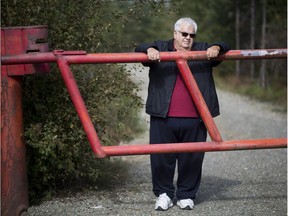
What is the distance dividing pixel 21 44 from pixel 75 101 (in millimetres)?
646

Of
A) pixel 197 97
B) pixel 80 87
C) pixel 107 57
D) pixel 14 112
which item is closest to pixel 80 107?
pixel 107 57

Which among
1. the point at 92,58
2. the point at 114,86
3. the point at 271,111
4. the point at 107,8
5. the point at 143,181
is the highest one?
the point at 107,8

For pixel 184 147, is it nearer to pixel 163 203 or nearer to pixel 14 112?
pixel 163 203

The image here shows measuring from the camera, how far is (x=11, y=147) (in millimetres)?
4078

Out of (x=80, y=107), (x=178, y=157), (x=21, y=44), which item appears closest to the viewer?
(x=80, y=107)

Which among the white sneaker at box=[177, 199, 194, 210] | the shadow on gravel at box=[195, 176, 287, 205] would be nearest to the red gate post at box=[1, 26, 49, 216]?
the white sneaker at box=[177, 199, 194, 210]

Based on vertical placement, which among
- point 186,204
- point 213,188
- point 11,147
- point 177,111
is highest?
point 177,111

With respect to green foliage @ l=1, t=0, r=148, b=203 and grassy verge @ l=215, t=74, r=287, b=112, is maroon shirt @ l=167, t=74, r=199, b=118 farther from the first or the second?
grassy verge @ l=215, t=74, r=287, b=112

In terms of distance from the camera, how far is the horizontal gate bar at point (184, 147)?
11.8 ft

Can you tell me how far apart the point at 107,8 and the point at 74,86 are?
158 centimetres

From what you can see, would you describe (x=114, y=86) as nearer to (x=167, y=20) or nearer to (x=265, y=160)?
(x=265, y=160)

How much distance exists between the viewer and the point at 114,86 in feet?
16.1

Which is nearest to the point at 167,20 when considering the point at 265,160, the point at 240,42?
the point at 240,42

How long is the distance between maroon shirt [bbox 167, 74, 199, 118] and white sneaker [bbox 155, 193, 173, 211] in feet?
2.31
